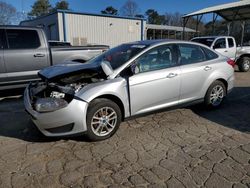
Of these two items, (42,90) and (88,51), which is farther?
(88,51)

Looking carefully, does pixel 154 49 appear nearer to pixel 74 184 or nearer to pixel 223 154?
pixel 223 154

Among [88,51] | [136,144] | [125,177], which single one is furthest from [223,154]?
[88,51]

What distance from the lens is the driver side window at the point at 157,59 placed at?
4208 millimetres

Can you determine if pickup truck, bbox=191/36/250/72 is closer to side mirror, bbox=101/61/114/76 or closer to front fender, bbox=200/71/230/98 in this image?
front fender, bbox=200/71/230/98

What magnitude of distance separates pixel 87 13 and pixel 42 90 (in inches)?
649

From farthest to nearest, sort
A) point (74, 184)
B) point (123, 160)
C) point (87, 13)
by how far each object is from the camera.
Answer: point (87, 13), point (123, 160), point (74, 184)

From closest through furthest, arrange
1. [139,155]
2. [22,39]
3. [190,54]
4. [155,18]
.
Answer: [139,155] < [190,54] < [22,39] < [155,18]

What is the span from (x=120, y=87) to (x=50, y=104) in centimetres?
111

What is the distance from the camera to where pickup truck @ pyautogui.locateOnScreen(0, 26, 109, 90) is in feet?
19.5

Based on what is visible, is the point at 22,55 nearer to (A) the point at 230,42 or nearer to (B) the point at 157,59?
(B) the point at 157,59

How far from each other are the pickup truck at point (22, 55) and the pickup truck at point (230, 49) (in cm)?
742

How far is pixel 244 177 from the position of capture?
9.50 feet

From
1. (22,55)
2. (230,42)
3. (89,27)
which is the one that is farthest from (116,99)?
(89,27)

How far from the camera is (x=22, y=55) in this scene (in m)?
6.07
